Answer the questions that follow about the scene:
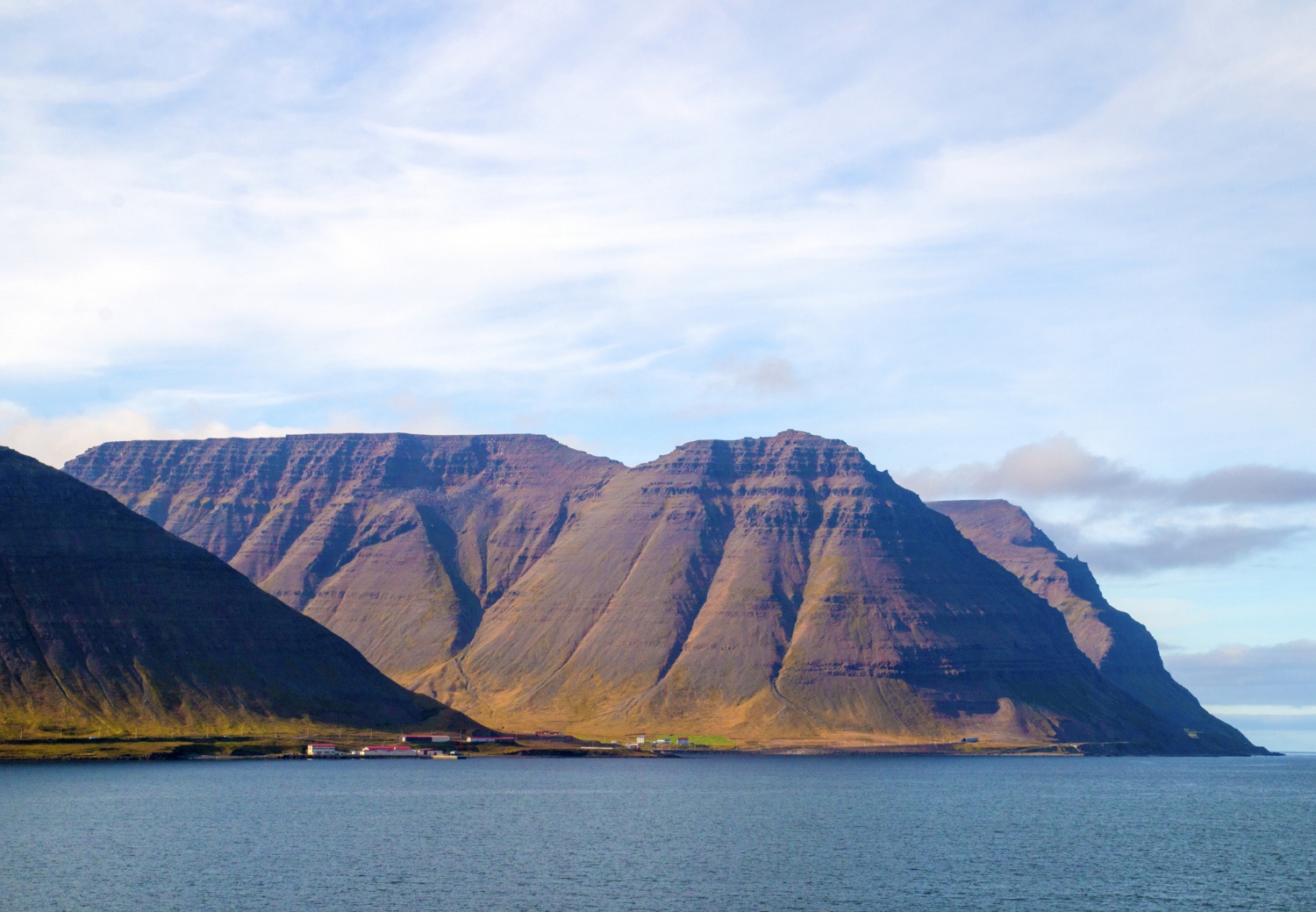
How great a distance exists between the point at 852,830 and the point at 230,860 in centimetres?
7396

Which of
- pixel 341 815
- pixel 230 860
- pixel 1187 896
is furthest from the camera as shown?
pixel 341 815

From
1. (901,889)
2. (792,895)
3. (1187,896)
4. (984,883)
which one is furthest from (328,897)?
(1187,896)

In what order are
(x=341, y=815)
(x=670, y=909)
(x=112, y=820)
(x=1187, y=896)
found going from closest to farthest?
(x=670, y=909)
(x=1187, y=896)
(x=112, y=820)
(x=341, y=815)

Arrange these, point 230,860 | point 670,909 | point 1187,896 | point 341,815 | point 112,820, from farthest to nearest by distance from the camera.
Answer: point 341,815 → point 112,820 → point 230,860 → point 1187,896 → point 670,909

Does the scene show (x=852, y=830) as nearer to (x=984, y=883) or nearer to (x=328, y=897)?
(x=984, y=883)

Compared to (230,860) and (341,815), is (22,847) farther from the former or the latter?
(341,815)

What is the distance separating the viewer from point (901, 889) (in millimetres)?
121250

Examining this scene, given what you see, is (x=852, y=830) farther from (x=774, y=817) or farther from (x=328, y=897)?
(x=328, y=897)

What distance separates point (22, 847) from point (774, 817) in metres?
93.4

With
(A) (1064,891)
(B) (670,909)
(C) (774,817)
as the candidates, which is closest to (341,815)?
(C) (774,817)

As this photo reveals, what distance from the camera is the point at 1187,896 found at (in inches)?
4749

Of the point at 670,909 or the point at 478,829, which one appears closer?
the point at 670,909

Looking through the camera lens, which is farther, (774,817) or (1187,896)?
(774,817)

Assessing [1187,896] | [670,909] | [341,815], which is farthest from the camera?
[341,815]
